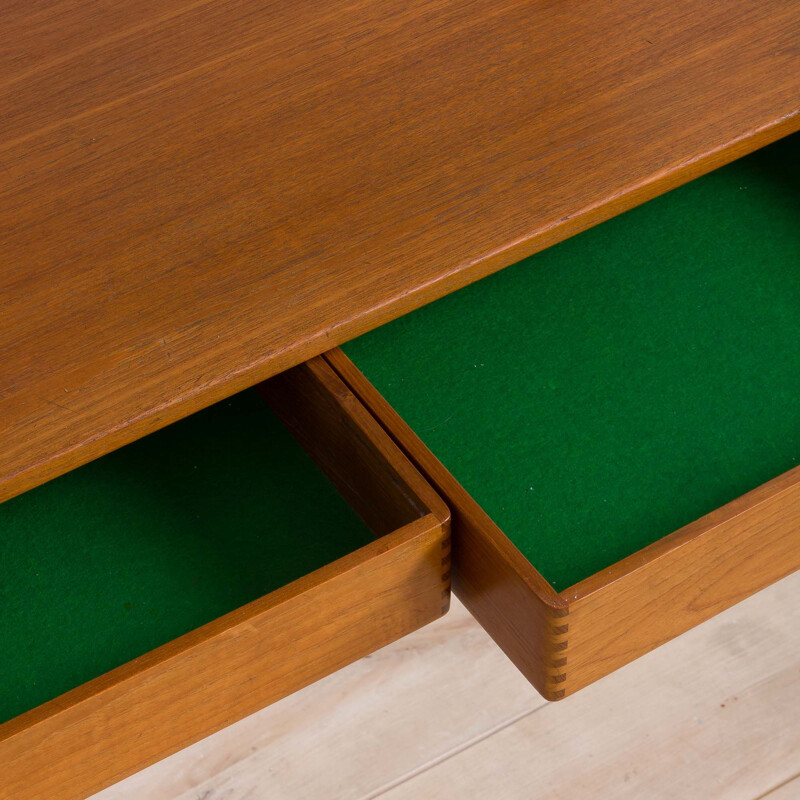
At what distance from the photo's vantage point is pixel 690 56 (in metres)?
0.88

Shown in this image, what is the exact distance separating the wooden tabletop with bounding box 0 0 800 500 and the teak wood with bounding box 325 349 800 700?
97 millimetres

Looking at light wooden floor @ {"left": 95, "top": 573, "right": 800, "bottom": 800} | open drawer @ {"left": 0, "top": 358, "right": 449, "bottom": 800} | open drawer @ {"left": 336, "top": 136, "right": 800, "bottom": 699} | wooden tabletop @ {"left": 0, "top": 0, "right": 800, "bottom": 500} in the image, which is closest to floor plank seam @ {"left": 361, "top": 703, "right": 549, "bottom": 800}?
light wooden floor @ {"left": 95, "top": 573, "right": 800, "bottom": 800}

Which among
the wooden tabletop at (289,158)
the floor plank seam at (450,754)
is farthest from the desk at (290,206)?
the floor plank seam at (450,754)

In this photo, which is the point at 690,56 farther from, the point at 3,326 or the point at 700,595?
the point at 3,326

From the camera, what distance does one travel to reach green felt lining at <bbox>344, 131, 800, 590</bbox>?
31.7 inches

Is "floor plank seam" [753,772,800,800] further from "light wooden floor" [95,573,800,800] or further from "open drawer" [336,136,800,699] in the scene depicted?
"open drawer" [336,136,800,699]

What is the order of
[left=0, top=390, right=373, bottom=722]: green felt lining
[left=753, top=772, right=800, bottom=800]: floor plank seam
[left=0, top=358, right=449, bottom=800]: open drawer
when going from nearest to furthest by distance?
[left=0, top=358, right=449, bottom=800]: open drawer
[left=0, top=390, right=373, bottom=722]: green felt lining
[left=753, top=772, right=800, bottom=800]: floor plank seam

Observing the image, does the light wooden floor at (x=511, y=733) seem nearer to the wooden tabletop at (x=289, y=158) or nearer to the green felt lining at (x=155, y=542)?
the green felt lining at (x=155, y=542)

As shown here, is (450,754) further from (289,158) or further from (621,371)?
(289,158)

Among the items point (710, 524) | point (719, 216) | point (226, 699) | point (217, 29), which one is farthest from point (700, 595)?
point (217, 29)

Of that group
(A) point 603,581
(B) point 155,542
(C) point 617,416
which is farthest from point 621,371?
(B) point 155,542

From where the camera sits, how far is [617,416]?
0.86 metres

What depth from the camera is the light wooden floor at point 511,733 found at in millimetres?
991

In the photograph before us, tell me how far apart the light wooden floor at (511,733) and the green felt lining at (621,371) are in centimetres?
30
